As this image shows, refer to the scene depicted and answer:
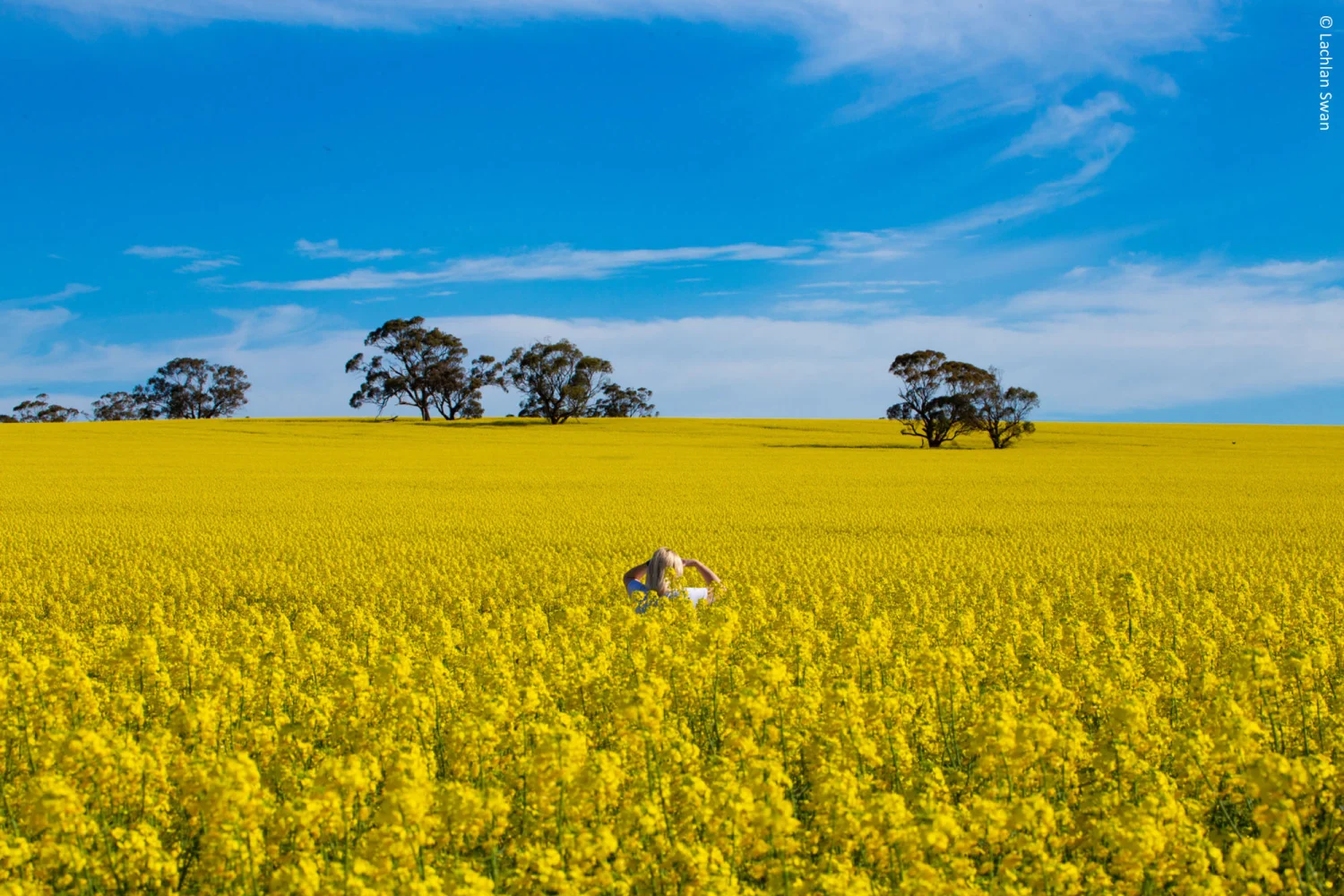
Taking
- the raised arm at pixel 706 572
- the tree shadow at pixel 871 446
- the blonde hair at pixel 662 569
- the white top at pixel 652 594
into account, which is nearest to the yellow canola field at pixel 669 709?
the raised arm at pixel 706 572

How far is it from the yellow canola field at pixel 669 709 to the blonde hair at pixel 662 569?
0.66 m

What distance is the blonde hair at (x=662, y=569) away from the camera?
10008mm

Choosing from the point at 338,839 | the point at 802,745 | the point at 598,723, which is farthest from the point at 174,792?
the point at 802,745

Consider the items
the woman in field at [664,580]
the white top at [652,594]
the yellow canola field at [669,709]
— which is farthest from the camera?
the woman in field at [664,580]

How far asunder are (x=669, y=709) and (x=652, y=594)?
2868 mm

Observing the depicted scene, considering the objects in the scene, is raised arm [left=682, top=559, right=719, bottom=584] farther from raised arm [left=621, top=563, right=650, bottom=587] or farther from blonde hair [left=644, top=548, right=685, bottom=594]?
raised arm [left=621, top=563, right=650, bottom=587]

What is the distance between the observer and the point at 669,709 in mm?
6473

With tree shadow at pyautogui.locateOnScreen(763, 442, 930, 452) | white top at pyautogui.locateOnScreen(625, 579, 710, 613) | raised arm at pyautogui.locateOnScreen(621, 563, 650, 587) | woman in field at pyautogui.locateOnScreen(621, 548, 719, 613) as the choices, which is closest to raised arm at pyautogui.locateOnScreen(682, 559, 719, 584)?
woman in field at pyautogui.locateOnScreen(621, 548, 719, 613)

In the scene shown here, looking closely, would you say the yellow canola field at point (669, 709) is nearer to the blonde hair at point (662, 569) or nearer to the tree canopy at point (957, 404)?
the blonde hair at point (662, 569)

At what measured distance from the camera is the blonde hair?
10.0m

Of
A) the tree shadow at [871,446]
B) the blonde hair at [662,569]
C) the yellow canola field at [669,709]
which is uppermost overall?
the tree shadow at [871,446]

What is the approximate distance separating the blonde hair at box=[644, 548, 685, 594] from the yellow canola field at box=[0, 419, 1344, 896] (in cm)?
66

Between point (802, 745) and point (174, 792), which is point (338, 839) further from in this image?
point (802, 745)

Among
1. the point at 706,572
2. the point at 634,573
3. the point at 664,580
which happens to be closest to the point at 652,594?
the point at 664,580
